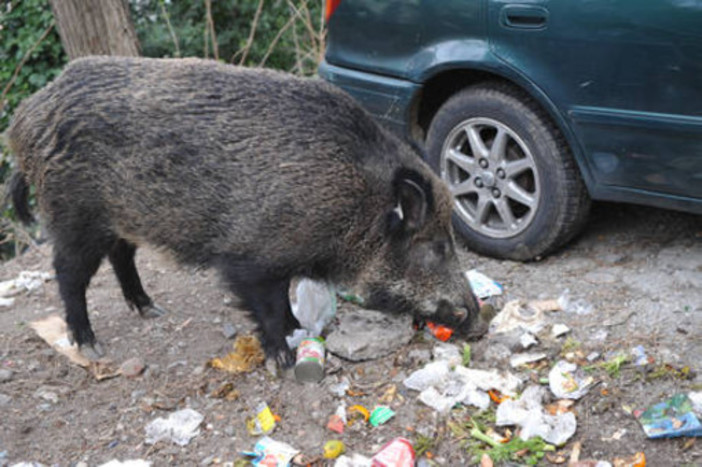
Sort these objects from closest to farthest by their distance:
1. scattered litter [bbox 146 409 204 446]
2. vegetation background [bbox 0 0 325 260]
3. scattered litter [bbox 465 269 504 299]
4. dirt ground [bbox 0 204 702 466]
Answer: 1. dirt ground [bbox 0 204 702 466]
2. scattered litter [bbox 146 409 204 446]
3. scattered litter [bbox 465 269 504 299]
4. vegetation background [bbox 0 0 325 260]

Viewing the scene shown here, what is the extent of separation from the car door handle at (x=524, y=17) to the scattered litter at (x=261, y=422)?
7.97ft

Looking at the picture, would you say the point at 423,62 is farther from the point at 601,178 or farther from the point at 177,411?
the point at 177,411

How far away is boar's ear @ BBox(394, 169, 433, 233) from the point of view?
3588mm

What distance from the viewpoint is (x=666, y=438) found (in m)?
3.12

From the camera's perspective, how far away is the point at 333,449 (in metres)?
3.30

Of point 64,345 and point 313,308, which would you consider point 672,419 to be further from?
point 64,345

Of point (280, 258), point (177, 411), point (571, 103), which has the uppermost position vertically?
point (571, 103)

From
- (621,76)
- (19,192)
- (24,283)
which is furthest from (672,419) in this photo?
(24,283)

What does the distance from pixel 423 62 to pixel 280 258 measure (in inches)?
64.9

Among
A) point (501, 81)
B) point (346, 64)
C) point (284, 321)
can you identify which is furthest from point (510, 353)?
point (346, 64)

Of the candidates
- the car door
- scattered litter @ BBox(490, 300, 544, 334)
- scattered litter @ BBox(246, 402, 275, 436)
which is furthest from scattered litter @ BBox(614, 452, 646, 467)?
scattered litter @ BBox(246, 402, 275, 436)

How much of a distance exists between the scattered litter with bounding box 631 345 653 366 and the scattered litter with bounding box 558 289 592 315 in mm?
461

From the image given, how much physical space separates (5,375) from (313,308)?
1754mm

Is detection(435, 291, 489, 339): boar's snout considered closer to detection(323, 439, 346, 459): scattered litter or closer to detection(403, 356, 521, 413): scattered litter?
detection(403, 356, 521, 413): scattered litter
